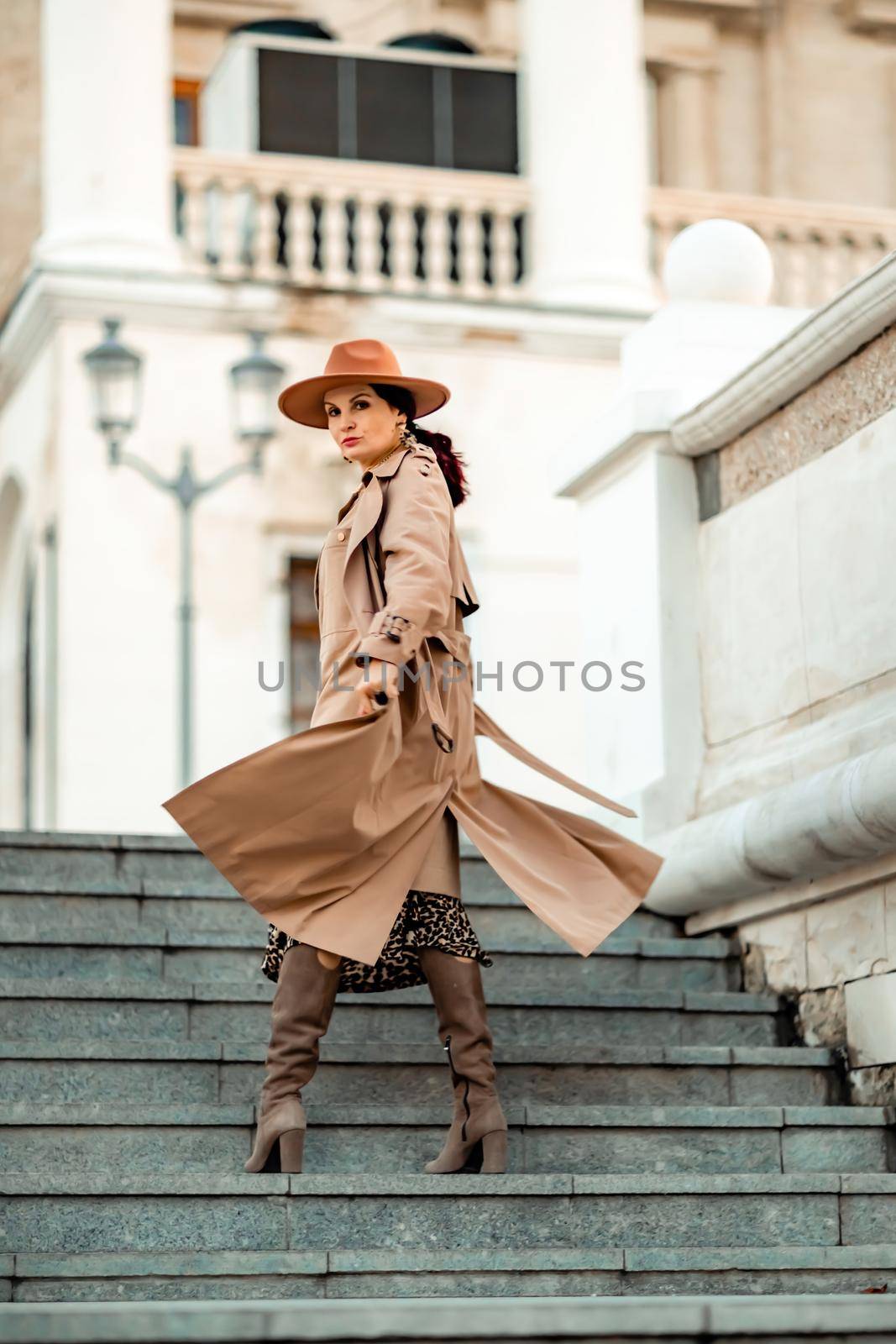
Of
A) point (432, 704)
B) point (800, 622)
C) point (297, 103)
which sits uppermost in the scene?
point (297, 103)

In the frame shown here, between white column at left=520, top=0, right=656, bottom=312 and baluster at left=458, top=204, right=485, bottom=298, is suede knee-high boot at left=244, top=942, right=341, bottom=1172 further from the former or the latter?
white column at left=520, top=0, right=656, bottom=312

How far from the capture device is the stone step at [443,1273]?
4.76m

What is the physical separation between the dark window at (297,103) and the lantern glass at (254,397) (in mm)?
4288

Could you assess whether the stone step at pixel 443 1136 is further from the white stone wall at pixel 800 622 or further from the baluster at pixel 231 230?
the baluster at pixel 231 230

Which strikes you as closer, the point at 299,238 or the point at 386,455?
the point at 386,455

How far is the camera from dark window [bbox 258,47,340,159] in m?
18.0

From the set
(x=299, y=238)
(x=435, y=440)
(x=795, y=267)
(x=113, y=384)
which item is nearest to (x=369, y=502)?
(x=435, y=440)

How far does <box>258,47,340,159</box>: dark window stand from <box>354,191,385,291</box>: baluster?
2.98 ft

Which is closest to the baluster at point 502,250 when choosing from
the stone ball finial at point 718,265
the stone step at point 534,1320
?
the stone ball finial at point 718,265

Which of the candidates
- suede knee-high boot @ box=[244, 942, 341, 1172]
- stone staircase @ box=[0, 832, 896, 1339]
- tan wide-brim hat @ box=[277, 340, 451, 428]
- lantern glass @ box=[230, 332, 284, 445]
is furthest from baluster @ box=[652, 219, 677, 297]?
suede knee-high boot @ box=[244, 942, 341, 1172]

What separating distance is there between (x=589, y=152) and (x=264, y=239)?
251 centimetres

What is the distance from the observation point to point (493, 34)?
20500 mm

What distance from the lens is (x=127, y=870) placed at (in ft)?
24.0

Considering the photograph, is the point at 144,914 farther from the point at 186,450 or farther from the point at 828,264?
the point at 828,264
